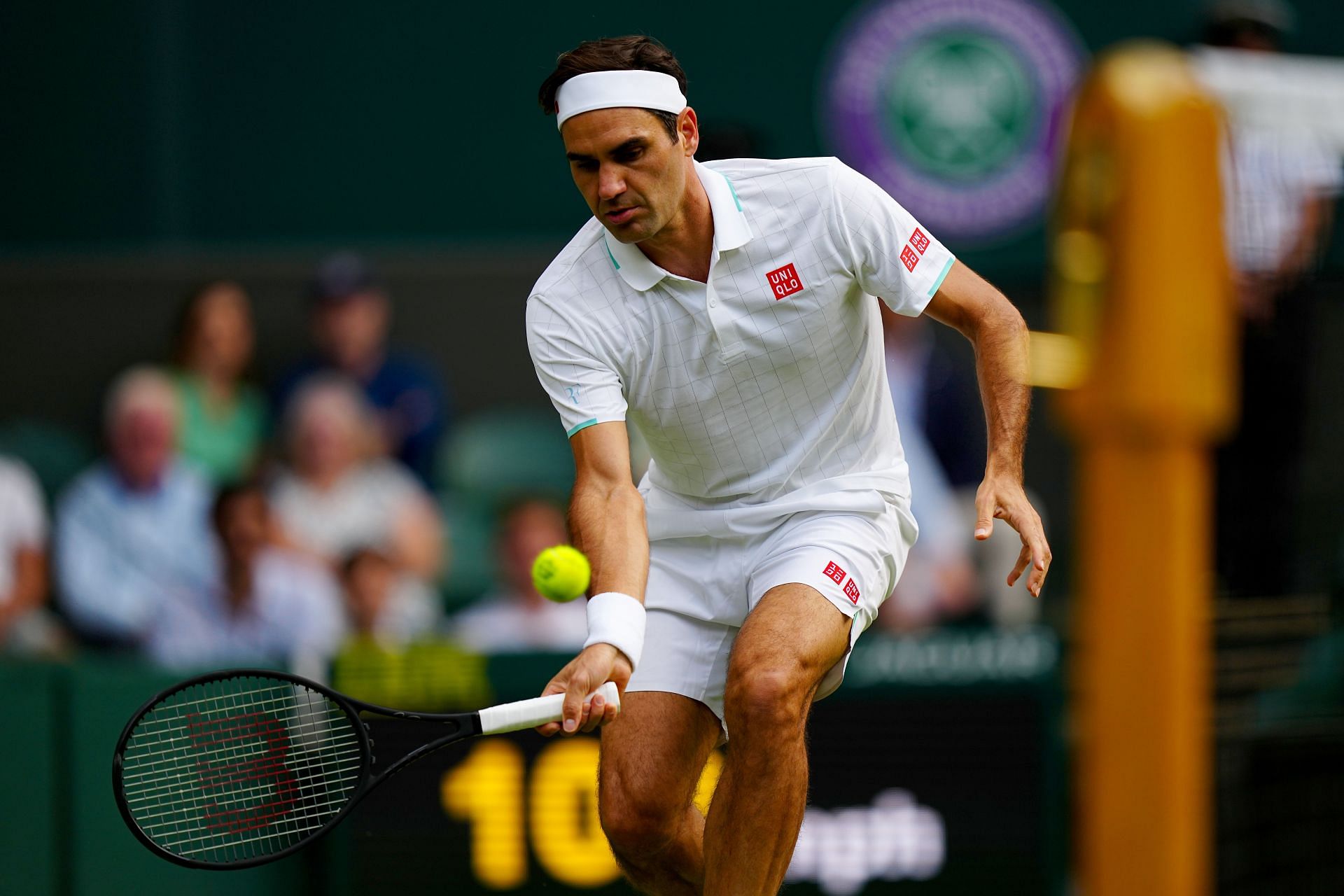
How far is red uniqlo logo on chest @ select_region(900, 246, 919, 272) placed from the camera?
3.97 m

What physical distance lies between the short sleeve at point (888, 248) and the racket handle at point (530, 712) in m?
1.06

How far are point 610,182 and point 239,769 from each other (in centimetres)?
177

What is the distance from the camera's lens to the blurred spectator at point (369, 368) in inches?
301

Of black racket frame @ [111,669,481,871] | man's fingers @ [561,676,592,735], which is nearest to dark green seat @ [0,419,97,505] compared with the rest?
black racket frame @ [111,669,481,871]

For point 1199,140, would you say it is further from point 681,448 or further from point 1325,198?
point 1325,198

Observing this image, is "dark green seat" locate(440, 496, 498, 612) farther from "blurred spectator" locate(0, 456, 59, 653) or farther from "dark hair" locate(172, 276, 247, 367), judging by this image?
"blurred spectator" locate(0, 456, 59, 653)

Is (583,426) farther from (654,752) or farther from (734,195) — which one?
(654,752)

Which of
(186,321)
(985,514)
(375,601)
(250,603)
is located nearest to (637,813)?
(985,514)

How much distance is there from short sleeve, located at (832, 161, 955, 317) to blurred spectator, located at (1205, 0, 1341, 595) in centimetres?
163

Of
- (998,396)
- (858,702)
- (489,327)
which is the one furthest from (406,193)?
(998,396)

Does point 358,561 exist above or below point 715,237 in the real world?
below

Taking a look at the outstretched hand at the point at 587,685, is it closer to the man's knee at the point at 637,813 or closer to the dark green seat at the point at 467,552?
the man's knee at the point at 637,813

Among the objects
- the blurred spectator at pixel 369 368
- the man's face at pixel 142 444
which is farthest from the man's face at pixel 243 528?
the blurred spectator at pixel 369 368

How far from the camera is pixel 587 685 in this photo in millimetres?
3660
